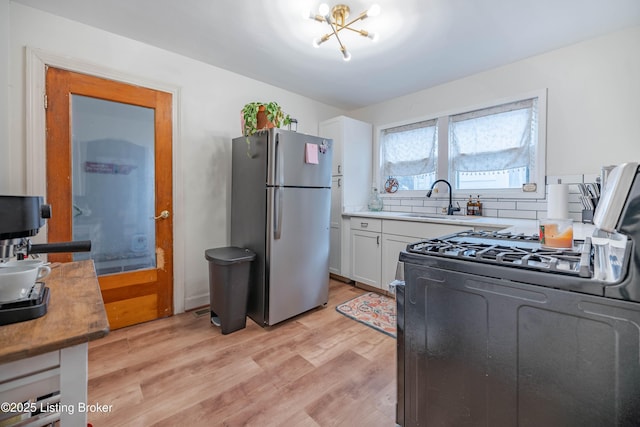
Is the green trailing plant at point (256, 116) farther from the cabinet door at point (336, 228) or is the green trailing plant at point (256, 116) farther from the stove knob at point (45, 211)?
the stove knob at point (45, 211)

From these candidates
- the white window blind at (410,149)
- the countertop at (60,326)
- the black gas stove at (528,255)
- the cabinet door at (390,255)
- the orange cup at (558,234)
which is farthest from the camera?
the white window blind at (410,149)

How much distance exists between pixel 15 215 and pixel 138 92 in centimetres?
194

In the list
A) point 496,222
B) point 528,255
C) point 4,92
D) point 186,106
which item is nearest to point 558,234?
point 528,255

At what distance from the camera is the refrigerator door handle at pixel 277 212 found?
223 centimetres

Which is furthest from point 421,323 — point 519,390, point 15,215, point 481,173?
point 481,173

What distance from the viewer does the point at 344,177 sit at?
11.3 feet

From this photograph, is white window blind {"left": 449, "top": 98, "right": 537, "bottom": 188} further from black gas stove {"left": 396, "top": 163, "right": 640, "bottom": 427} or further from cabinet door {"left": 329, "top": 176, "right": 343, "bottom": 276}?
black gas stove {"left": 396, "top": 163, "right": 640, "bottom": 427}

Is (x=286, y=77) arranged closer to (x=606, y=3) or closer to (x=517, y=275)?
(x=606, y=3)

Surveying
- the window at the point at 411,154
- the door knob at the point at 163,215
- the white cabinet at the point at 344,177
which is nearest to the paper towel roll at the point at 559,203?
the window at the point at 411,154

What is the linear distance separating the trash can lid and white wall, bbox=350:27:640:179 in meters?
2.73

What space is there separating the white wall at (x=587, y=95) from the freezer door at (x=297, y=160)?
182cm

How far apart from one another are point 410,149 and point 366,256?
145cm

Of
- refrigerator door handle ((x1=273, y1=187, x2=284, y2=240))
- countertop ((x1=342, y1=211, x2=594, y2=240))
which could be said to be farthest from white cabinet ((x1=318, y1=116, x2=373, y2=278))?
refrigerator door handle ((x1=273, y1=187, x2=284, y2=240))

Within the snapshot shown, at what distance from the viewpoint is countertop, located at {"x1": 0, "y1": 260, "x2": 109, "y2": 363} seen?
0.56m
